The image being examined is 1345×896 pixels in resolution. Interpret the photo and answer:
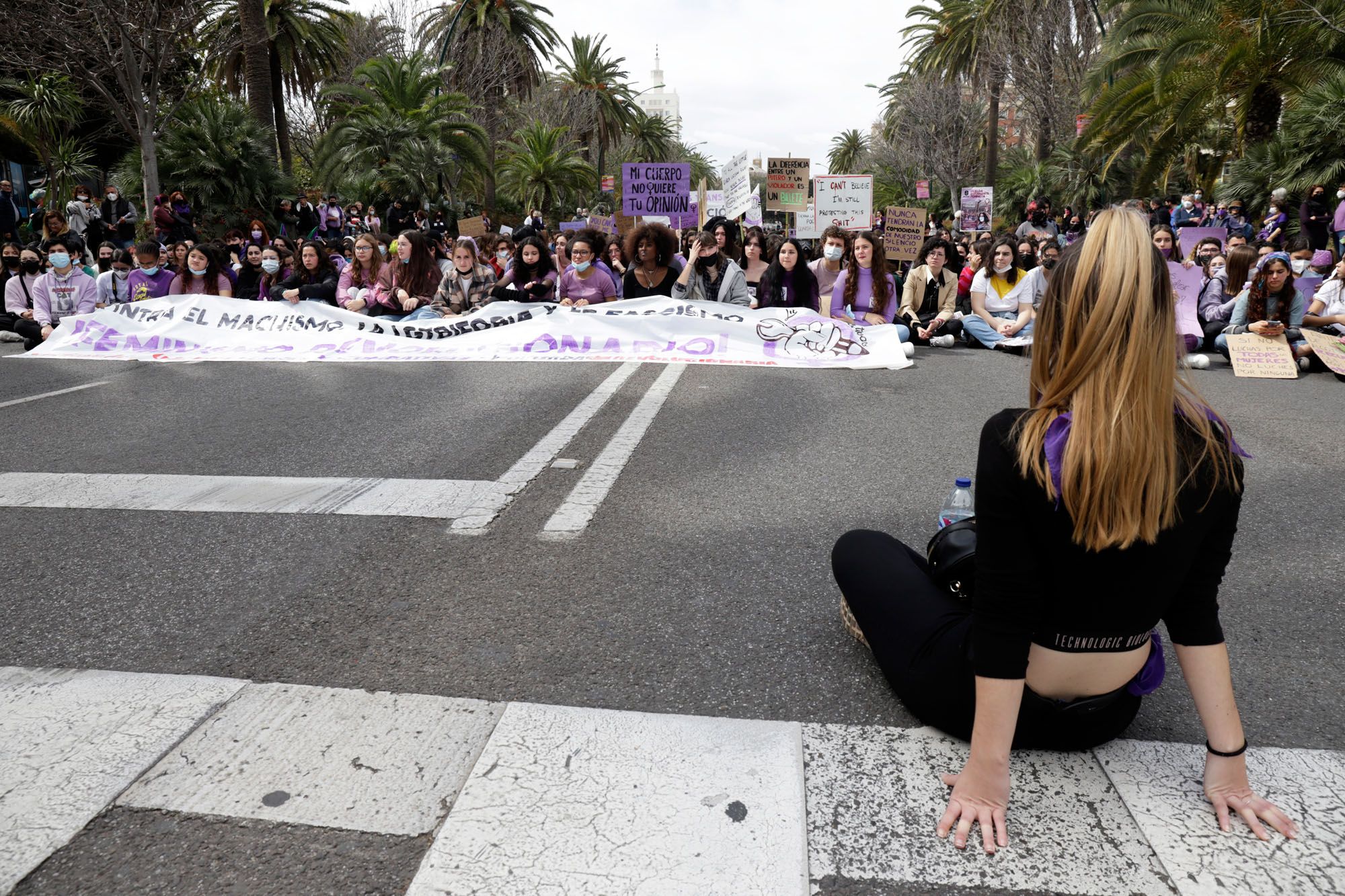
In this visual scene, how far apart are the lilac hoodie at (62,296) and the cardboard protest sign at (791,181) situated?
11.3 meters

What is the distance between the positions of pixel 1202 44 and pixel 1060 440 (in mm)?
20432

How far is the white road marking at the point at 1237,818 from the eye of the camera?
6.75 ft

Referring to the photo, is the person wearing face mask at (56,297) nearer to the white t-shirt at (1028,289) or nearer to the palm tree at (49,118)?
the white t-shirt at (1028,289)

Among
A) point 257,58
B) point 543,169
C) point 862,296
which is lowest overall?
point 862,296

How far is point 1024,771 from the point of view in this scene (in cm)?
249

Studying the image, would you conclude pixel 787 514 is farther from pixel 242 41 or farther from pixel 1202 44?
pixel 242 41

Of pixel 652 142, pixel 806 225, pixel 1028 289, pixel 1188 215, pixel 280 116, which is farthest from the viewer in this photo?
pixel 652 142

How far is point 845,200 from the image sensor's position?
56.7 ft

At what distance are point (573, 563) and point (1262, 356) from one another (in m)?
8.65

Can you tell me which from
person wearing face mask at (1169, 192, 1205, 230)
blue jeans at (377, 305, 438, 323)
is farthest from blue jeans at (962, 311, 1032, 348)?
person wearing face mask at (1169, 192, 1205, 230)

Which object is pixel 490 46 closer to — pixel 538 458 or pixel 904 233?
pixel 904 233

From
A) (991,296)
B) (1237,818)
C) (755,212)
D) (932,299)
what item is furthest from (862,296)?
(1237,818)

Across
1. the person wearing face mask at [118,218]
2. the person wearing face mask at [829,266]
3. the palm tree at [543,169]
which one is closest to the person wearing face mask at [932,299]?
the person wearing face mask at [829,266]

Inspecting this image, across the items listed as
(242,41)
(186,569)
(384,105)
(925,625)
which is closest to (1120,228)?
(925,625)
